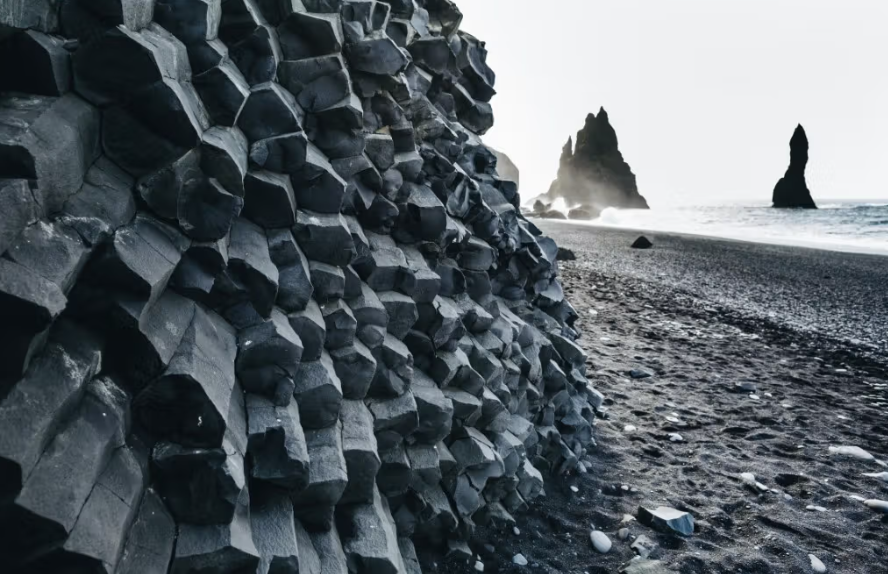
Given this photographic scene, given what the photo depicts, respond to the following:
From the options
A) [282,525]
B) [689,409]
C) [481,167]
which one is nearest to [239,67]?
[282,525]

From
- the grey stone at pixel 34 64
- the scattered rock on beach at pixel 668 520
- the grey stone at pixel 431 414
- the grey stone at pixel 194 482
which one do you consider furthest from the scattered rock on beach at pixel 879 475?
the grey stone at pixel 34 64

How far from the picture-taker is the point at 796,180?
2285 inches

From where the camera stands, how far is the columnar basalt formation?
5.47 feet

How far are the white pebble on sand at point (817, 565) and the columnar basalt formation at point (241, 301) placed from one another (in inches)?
75.1

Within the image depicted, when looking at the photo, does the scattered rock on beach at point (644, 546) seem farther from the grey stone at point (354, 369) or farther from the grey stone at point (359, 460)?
the grey stone at point (354, 369)

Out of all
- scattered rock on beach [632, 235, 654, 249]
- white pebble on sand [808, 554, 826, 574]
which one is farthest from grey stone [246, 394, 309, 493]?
scattered rock on beach [632, 235, 654, 249]

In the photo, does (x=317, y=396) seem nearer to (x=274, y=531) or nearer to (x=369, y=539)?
(x=274, y=531)

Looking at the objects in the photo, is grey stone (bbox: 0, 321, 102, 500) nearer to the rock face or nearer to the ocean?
the ocean

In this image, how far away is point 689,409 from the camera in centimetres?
601

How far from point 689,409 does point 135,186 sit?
231 inches

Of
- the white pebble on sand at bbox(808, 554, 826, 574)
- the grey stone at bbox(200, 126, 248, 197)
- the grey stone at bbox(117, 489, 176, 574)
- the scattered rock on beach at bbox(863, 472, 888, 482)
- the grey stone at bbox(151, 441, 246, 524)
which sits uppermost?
the grey stone at bbox(200, 126, 248, 197)

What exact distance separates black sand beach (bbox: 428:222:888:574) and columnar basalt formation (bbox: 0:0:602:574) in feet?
2.21

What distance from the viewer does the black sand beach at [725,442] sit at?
368 centimetres

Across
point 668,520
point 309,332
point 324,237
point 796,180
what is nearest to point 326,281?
point 324,237
